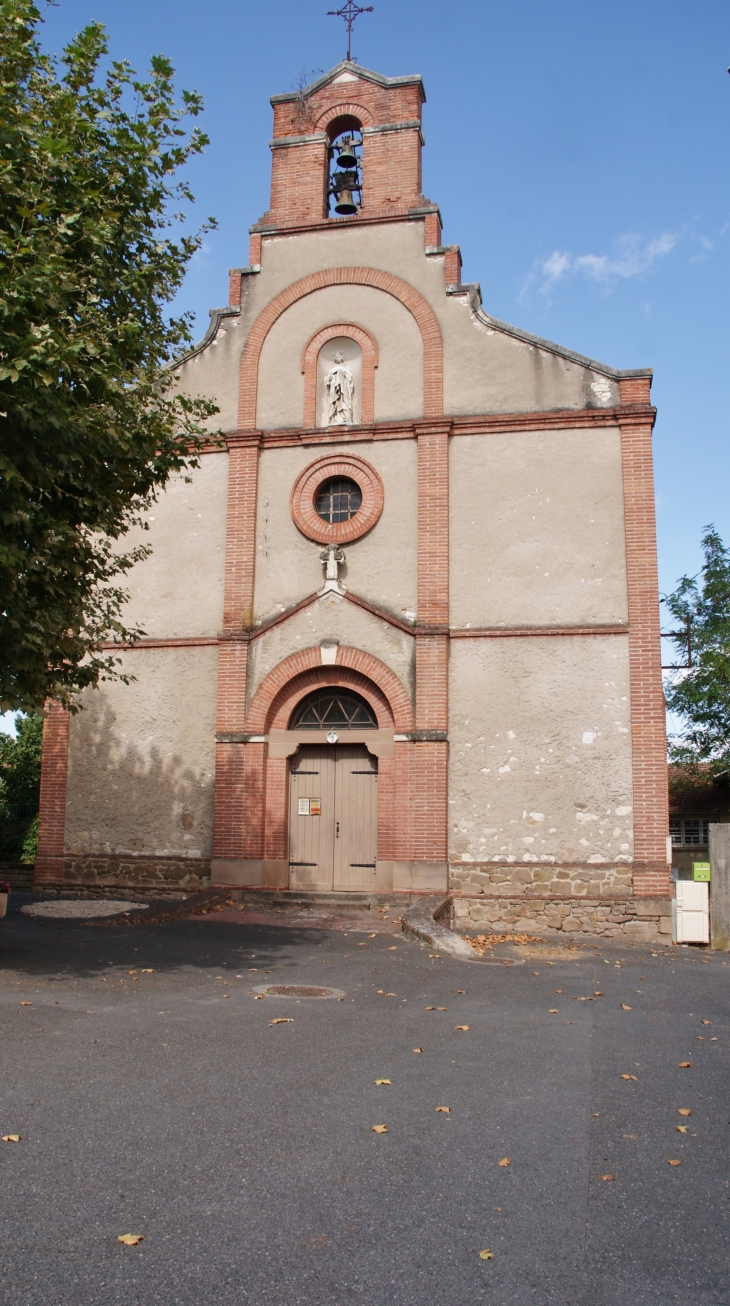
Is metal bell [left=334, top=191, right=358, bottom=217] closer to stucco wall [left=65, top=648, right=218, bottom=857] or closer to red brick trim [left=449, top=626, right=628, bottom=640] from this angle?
red brick trim [left=449, top=626, right=628, bottom=640]

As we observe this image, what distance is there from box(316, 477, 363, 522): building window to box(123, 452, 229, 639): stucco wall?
1611 millimetres

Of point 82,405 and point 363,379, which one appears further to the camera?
point 363,379


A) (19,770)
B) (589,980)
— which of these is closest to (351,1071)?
(589,980)

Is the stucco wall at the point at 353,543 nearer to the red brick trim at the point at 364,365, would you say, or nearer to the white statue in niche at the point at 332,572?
the white statue in niche at the point at 332,572

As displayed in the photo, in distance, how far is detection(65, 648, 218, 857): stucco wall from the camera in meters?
15.0

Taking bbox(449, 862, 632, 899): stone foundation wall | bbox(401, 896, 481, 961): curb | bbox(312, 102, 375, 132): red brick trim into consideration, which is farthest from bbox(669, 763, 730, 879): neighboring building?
bbox(312, 102, 375, 132): red brick trim

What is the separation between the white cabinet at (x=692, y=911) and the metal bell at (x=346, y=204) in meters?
11.9

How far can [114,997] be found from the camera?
7.88 m

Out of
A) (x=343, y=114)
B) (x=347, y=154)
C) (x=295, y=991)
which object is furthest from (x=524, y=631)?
(x=343, y=114)

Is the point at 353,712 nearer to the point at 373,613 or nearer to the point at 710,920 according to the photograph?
the point at 373,613

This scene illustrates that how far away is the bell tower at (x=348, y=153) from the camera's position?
52.5ft

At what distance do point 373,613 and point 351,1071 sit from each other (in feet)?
30.5

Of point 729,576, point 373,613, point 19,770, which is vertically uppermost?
point 729,576

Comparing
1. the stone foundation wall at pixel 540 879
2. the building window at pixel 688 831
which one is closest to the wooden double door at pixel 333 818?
the stone foundation wall at pixel 540 879
